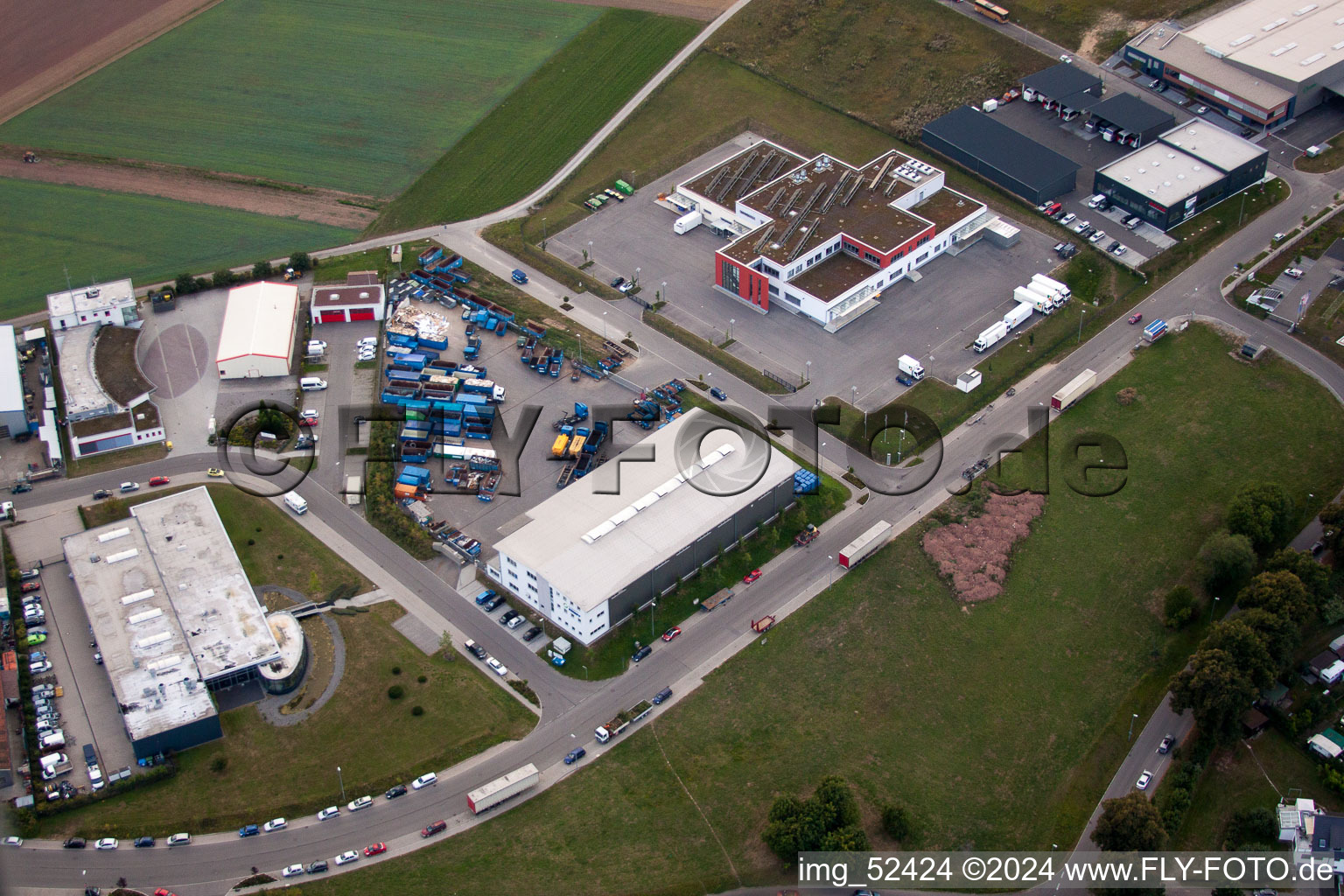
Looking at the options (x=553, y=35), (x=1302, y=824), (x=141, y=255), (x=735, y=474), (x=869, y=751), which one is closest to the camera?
(x=1302, y=824)

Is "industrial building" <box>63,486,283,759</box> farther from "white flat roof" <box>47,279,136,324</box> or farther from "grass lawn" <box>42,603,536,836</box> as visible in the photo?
"white flat roof" <box>47,279,136,324</box>

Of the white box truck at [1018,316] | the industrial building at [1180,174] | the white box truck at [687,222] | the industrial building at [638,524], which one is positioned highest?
the industrial building at [1180,174]

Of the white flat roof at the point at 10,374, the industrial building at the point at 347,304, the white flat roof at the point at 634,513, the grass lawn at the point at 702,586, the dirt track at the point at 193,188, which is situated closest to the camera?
the grass lawn at the point at 702,586

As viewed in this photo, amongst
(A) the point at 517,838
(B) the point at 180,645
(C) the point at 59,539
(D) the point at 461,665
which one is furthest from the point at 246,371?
(A) the point at 517,838

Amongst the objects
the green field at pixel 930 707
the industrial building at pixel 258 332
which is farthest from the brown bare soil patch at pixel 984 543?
the industrial building at pixel 258 332

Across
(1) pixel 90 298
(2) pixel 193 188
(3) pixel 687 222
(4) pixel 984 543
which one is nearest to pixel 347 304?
(1) pixel 90 298

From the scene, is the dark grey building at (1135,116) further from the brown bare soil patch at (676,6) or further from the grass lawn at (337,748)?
the grass lawn at (337,748)

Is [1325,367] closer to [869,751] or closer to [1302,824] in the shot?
[1302,824]
